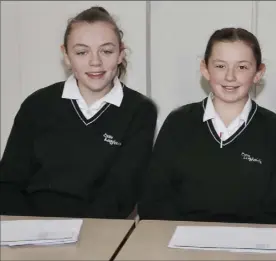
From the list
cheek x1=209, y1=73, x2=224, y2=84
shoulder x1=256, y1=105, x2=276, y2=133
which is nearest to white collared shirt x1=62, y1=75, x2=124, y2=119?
cheek x1=209, y1=73, x2=224, y2=84

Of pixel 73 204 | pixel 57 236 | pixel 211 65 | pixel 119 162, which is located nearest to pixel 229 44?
pixel 211 65

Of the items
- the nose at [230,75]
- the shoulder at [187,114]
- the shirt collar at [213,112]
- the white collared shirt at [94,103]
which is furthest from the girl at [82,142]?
the nose at [230,75]

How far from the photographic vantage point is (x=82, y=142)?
6.34ft

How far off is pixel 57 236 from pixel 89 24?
91cm

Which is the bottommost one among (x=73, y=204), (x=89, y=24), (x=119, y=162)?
(x=73, y=204)

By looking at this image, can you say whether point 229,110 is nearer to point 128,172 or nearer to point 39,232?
point 128,172

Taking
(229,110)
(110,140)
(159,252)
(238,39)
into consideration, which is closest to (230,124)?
(229,110)

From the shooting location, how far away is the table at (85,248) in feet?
3.90

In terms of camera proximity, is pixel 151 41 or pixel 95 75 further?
pixel 151 41

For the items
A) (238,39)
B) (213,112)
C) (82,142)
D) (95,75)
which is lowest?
(82,142)

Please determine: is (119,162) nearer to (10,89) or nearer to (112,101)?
(112,101)

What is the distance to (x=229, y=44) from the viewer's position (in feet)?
6.07

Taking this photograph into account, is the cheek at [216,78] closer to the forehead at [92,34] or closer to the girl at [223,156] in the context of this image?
the girl at [223,156]

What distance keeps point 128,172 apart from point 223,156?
0.33 meters
